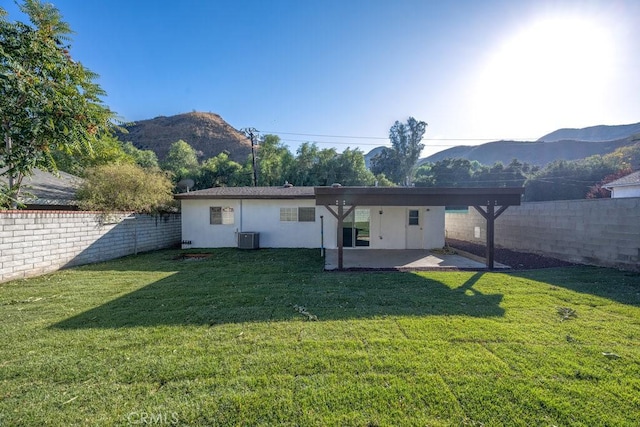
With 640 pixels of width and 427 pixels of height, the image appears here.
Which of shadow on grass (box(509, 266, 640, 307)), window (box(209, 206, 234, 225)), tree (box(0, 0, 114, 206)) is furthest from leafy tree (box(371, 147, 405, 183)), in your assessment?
tree (box(0, 0, 114, 206))

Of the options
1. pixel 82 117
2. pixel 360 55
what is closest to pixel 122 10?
pixel 82 117

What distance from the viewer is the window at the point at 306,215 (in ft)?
36.6

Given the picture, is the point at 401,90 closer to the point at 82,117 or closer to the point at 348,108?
the point at 348,108

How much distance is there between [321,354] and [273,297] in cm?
226

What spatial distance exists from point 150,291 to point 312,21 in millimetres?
9798

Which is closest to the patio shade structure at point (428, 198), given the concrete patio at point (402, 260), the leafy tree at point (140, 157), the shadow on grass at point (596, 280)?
the concrete patio at point (402, 260)

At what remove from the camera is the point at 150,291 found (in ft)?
17.8

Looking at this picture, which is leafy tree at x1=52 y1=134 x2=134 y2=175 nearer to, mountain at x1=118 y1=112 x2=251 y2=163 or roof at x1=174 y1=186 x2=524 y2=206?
roof at x1=174 y1=186 x2=524 y2=206

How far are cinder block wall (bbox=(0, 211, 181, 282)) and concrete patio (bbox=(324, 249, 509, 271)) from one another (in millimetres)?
7311

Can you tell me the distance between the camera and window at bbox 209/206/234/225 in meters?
11.4

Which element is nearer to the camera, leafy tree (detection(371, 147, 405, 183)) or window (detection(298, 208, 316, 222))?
window (detection(298, 208, 316, 222))

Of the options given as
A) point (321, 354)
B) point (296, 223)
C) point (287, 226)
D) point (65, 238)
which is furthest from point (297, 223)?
point (321, 354)

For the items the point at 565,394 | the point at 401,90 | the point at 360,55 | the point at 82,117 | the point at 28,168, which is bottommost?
the point at 565,394

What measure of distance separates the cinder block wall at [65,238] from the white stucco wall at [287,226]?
66.3 inches
